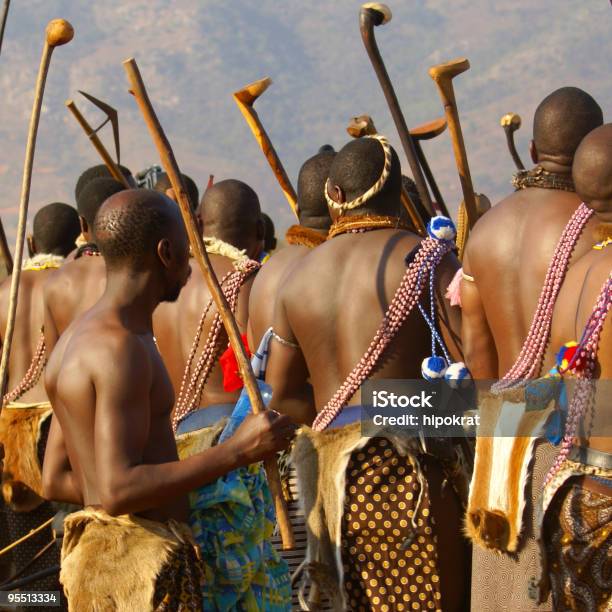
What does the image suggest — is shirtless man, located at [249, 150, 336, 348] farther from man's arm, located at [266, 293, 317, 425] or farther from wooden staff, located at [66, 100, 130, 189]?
wooden staff, located at [66, 100, 130, 189]

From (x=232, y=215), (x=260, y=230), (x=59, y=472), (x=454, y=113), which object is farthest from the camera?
(x=260, y=230)

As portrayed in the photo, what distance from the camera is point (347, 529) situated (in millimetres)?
5004

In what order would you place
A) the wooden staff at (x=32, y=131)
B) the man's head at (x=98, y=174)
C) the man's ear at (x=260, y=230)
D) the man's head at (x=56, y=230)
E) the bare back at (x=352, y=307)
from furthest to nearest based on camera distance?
1. the man's head at (x=98, y=174)
2. the man's head at (x=56, y=230)
3. the man's ear at (x=260, y=230)
4. the bare back at (x=352, y=307)
5. the wooden staff at (x=32, y=131)

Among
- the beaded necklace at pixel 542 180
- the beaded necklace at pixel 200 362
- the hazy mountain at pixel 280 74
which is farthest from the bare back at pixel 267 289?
the hazy mountain at pixel 280 74

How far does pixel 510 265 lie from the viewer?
5.27m

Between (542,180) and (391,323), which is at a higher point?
(542,180)

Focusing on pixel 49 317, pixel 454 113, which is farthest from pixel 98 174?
pixel 454 113

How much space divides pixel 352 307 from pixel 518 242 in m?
0.76

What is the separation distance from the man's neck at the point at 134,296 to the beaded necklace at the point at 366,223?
4.91 feet

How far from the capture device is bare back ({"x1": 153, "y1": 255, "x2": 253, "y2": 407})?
6246 millimetres

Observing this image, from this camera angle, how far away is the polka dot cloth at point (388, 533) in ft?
16.2

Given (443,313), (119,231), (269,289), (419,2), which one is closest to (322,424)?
(443,313)

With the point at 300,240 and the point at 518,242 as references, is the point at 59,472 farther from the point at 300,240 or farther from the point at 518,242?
the point at 300,240

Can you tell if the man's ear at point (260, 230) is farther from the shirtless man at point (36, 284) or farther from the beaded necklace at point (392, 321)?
the beaded necklace at point (392, 321)
